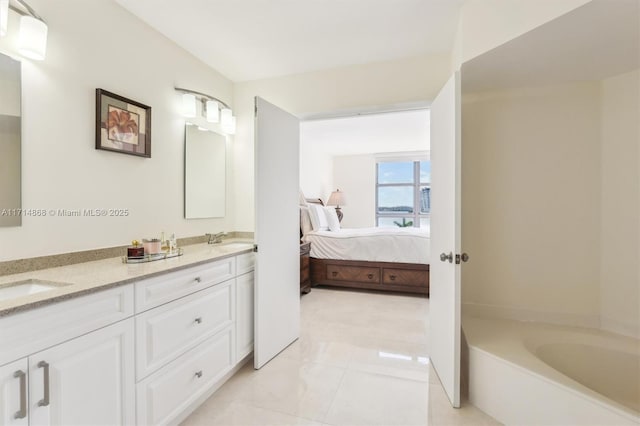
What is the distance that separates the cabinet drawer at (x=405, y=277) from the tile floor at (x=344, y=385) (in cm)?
92

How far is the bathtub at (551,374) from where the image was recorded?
1442mm

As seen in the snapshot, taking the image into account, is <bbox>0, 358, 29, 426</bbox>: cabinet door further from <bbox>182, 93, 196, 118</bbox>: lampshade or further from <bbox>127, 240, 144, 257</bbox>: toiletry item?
<bbox>182, 93, 196, 118</bbox>: lampshade

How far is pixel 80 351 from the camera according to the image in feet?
3.84

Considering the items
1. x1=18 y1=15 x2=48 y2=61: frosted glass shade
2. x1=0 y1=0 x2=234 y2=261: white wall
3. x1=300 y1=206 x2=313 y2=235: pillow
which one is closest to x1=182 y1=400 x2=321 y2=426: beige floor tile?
x1=0 y1=0 x2=234 y2=261: white wall

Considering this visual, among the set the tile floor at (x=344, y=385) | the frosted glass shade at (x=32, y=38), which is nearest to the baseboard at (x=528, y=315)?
the tile floor at (x=344, y=385)

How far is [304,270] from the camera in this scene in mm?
4078

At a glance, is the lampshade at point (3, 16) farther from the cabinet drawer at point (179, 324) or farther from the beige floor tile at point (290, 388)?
the beige floor tile at point (290, 388)

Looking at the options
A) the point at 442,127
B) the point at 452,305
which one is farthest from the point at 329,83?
the point at 452,305

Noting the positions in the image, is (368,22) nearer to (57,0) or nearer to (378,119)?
(57,0)

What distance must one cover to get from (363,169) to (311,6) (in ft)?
18.6

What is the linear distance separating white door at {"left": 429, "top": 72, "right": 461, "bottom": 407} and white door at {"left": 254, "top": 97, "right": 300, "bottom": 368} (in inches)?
47.0

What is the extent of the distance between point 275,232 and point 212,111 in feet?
4.01

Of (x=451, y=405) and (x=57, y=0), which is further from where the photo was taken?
(x=451, y=405)

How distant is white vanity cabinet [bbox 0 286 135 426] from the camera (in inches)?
38.8
